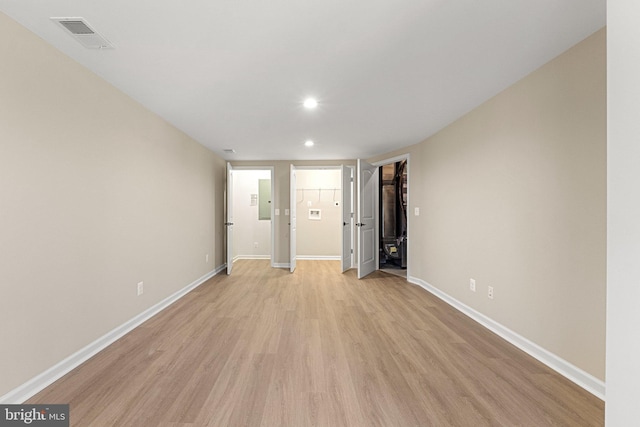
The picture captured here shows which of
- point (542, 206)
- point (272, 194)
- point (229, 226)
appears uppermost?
point (272, 194)

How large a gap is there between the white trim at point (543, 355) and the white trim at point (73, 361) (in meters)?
3.48

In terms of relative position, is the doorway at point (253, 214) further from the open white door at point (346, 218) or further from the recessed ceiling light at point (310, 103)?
the recessed ceiling light at point (310, 103)

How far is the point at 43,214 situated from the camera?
172 cm

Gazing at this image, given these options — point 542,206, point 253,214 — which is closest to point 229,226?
point 253,214

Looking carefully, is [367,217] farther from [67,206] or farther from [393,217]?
[67,206]

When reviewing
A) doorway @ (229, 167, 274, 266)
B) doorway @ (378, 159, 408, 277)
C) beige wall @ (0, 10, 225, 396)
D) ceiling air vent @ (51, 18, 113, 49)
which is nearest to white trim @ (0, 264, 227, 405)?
beige wall @ (0, 10, 225, 396)

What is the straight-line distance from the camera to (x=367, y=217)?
16.9 ft

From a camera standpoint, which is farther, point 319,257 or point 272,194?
point 319,257

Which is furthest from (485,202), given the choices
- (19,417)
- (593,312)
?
(19,417)

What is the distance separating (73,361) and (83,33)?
7.36 ft

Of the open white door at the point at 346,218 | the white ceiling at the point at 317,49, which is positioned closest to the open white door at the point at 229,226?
the white ceiling at the point at 317,49

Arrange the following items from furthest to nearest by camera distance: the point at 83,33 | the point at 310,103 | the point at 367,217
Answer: the point at 367,217 → the point at 310,103 → the point at 83,33

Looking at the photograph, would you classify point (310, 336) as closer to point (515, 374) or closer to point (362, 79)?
point (515, 374)

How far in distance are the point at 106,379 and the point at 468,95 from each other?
3719 millimetres
